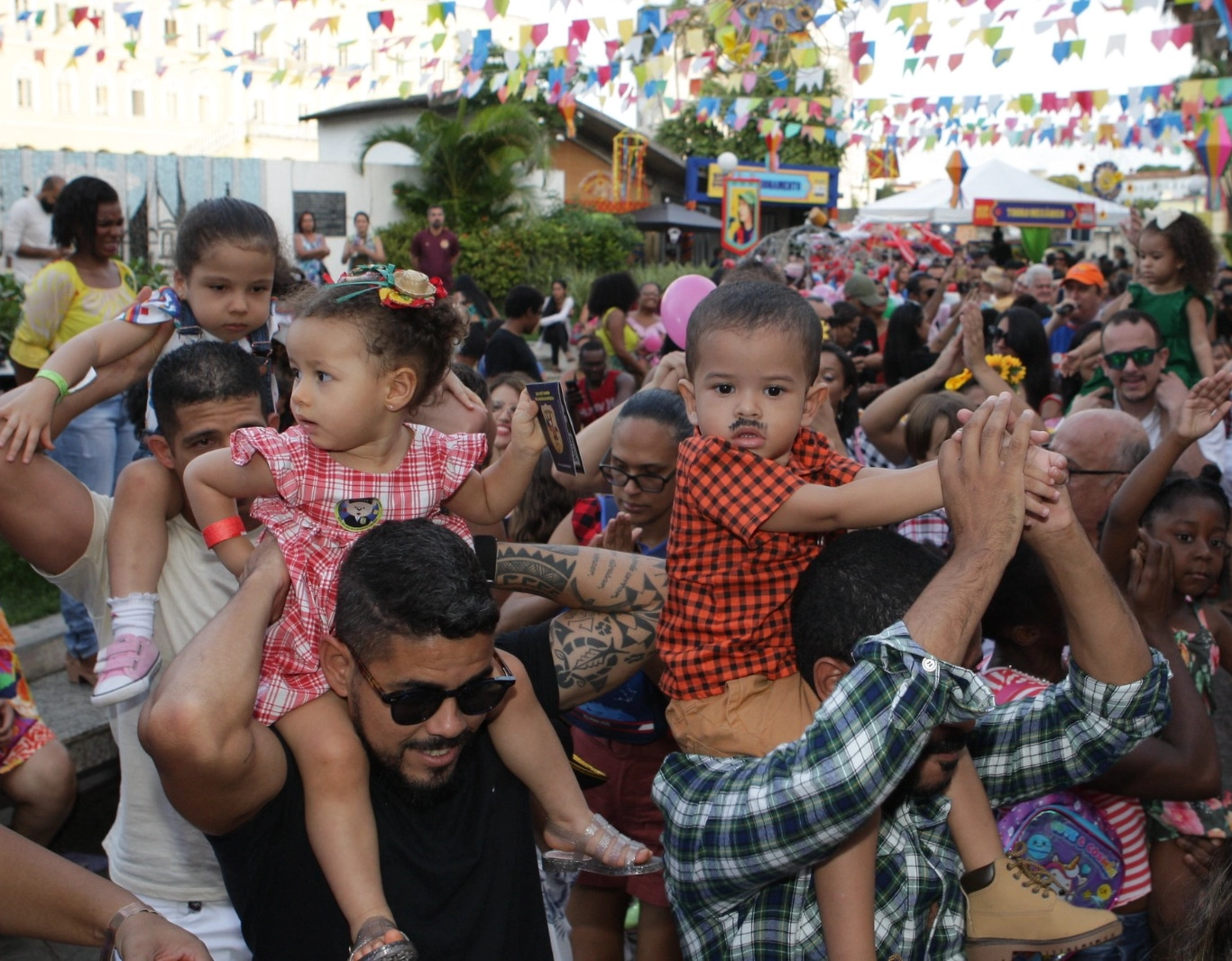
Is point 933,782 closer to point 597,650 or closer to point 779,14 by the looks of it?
point 597,650

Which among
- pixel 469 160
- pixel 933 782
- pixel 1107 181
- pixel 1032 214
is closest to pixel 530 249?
pixel 469 160

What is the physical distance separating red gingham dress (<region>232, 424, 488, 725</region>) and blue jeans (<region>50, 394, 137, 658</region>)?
3427 millimetres

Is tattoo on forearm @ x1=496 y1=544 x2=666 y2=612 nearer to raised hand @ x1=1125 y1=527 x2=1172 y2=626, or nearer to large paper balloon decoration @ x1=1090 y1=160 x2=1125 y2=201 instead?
raised hand @ x1=1125 y1=527 x2=1172 y2=626

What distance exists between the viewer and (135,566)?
2.88 meters

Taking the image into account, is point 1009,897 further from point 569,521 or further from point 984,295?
point 984,295

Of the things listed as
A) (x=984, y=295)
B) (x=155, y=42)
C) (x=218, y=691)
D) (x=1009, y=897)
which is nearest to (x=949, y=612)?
(x=1009, y=897)

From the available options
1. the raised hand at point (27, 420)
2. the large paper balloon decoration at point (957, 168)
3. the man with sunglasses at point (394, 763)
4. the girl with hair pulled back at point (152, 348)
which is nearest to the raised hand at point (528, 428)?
the man with sunglasses at point (394, 763)

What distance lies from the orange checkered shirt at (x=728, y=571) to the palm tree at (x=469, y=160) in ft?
75.3

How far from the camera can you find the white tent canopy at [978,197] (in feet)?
84.4

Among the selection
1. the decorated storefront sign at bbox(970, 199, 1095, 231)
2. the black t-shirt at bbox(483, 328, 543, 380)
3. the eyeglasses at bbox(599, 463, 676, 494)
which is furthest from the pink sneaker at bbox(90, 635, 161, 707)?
the decorated storefront sign at bbox(970, 199, 1095, 231)

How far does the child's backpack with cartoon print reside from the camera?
3002 mm

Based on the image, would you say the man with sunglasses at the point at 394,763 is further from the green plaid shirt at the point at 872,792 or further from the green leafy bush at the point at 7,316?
the green leafy bush at the point at 7,316

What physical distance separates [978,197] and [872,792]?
84.2ft

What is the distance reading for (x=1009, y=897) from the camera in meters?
→ 2.48
